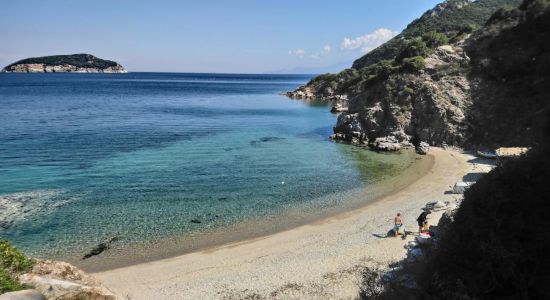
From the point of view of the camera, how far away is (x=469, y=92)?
168 feet

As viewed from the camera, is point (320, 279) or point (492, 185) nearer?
point (492, 185)

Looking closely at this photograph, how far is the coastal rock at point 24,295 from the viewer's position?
9883 mm

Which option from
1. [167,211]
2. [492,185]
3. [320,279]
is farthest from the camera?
[167,211]

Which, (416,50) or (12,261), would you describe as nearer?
(12,261)

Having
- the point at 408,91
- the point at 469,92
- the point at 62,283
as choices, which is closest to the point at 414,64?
the point at 408,91

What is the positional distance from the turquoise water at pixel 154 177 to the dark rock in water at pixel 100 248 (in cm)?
46

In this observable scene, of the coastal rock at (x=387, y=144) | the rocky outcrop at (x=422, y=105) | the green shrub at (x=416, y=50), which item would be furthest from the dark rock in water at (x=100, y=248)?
the green shrub at (x=416, y=50)

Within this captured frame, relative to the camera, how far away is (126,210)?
2750 centimetres

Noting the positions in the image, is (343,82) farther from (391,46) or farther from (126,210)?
(126,210)

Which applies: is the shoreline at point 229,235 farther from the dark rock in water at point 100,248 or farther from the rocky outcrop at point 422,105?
the rocky outcrop at point 422,105

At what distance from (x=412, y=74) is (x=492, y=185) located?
4574 cm

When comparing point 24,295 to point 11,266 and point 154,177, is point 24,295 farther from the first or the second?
point 154,177

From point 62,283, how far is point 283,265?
35.3 ft

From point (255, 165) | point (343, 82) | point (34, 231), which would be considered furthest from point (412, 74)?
point (343, 82)
